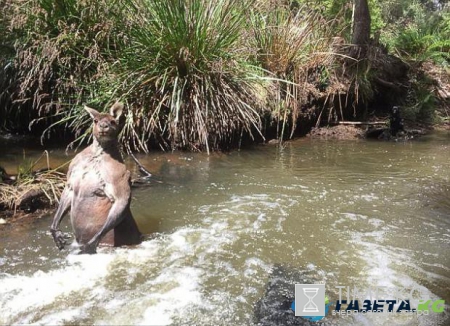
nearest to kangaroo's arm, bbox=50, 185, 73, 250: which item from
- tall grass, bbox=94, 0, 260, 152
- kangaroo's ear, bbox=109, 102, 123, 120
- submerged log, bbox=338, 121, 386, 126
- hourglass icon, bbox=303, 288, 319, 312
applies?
kangaroo's ear, bbox=109, 102, 123, 120

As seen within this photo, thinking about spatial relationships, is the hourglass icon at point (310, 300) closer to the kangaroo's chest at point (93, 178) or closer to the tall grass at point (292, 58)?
the kangaroo's chest at point (93, 178)

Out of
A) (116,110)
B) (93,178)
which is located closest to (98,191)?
(93,178)

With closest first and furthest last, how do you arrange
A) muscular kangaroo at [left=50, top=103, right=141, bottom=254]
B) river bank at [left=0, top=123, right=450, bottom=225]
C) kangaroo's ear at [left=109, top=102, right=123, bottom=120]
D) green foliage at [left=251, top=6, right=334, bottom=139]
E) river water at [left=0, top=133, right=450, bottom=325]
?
1. river water at [left=0, top=133, right=450, bottom=325]
2. muscular kangaroo at [left=50, top=103, right=141, bottom=254]
3. kangaroo's ear at [left=109, top=102, right=123, bottom=120]
4. river bank at [left=0, top=123, right=450, bottom=225]
5. green foliage at [left=251, top=6, right=334, bottom=139]

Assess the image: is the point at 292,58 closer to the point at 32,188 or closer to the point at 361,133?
the point at 361,133

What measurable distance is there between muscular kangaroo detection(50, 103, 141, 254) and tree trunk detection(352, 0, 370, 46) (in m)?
7.76

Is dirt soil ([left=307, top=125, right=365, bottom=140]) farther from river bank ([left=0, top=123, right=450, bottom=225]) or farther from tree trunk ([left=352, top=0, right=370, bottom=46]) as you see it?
river bank ([left=0, top=123, right=450, bottom=225])

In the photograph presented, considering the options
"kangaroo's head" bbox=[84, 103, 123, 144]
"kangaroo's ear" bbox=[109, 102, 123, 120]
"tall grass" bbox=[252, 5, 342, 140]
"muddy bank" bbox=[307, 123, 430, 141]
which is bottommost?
"muddy bank" bbox=[307, 123, 430, 141]

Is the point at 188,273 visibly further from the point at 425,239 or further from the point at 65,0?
the point at 65,0

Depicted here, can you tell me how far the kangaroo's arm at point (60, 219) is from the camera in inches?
154

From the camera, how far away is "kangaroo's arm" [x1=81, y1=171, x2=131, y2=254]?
12.1 feet

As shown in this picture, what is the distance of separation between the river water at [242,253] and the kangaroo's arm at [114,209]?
0.15 m

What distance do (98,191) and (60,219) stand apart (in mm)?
408

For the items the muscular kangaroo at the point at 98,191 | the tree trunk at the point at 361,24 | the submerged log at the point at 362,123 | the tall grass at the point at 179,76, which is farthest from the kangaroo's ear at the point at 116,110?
the tree trunk at the point at 361,24

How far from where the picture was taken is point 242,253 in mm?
4137
